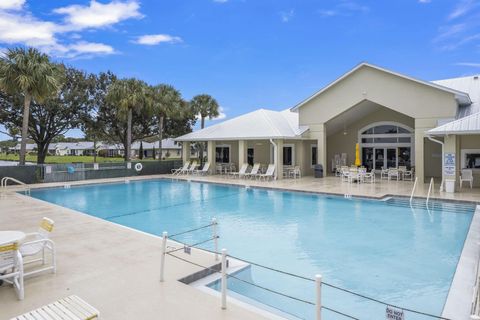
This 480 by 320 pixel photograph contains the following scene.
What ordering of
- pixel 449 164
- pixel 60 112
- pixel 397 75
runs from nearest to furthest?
pixel 449 164 → pixel 397 75 → pixel 60 112

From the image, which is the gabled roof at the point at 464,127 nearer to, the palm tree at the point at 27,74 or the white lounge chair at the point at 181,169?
the white lounge chair at the point at 181,169

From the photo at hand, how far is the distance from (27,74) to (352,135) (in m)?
21.3

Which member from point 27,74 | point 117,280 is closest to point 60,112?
point 27,74

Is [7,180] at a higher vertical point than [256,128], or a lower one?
lower

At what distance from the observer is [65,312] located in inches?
144

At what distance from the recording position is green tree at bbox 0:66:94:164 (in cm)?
3053

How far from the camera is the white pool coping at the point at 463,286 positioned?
4.62 m

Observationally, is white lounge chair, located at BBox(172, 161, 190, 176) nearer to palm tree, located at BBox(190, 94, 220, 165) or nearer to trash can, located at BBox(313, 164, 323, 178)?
palm tree, located at BBox(190, 94, 220, 165)

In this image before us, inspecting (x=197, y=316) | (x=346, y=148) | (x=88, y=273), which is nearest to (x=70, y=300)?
(x=197, y=316)

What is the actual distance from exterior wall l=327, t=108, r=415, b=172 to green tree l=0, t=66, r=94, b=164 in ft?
→ 75.7

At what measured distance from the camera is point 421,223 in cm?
1065

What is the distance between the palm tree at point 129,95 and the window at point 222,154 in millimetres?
6783

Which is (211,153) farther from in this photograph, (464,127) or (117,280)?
(117,280)

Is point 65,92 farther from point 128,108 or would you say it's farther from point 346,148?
point 346,148
